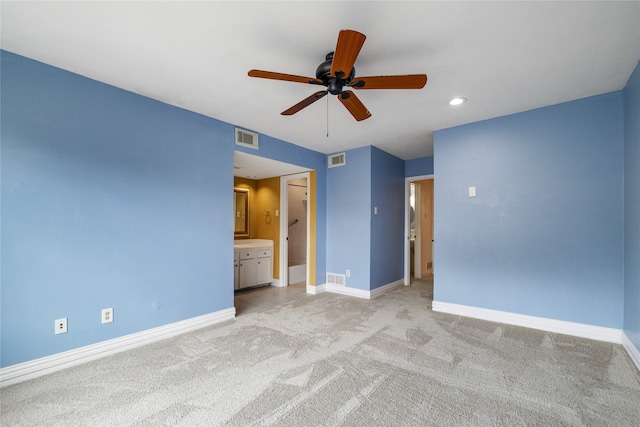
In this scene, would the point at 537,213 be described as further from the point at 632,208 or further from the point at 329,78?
the point at 329,78

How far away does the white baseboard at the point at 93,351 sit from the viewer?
6.75ft

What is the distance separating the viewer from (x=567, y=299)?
9.56 feet

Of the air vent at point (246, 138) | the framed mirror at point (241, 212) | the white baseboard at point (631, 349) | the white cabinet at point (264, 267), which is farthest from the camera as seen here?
the framed mirror at point (241, 212)

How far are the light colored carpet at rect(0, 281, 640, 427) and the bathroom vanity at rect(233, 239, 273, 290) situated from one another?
1.70 metres

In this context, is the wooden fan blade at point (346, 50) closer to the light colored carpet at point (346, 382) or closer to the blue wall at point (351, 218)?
the light colored carpet at point (346, 382)

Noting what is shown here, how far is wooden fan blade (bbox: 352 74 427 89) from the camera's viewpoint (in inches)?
72.6

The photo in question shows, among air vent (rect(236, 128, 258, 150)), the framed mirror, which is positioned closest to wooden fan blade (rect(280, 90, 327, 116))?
air vent (rect(236, 128, 258, 150))

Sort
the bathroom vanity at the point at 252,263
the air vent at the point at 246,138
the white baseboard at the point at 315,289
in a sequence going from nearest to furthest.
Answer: the air vent at the point at 246,138 → the white baseboard at the point at 315,289 → the bathroom vanity at the point at 252,263

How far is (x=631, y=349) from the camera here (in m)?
2.38

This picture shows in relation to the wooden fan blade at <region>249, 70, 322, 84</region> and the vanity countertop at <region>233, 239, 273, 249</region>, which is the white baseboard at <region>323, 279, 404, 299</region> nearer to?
the vanity countertop at <region>233, 239, 273, 249</region>

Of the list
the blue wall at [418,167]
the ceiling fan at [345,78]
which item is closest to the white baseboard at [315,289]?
the blue wall at [418,167]

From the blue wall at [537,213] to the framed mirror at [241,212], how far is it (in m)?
3.64

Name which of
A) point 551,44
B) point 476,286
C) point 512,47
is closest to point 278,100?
point 512,47

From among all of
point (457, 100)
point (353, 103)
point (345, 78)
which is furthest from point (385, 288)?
point (345, 78)
